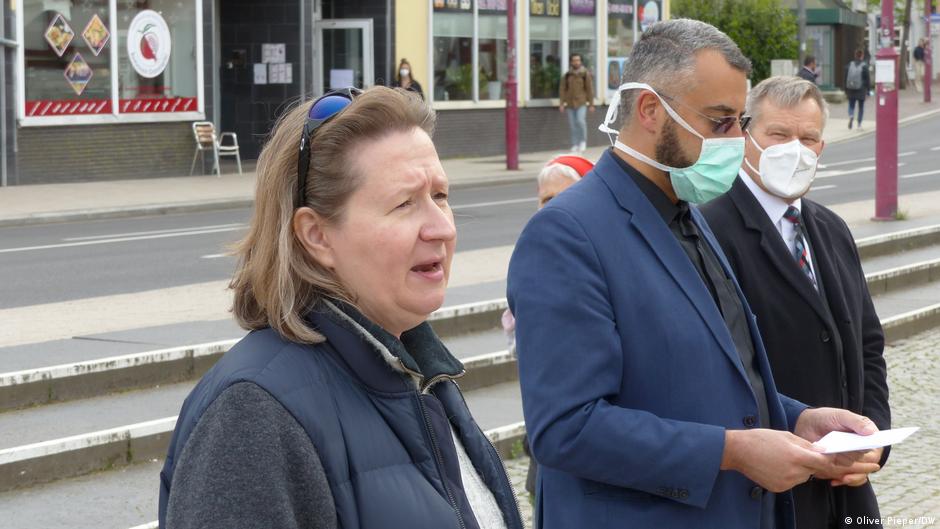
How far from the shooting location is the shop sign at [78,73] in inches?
878

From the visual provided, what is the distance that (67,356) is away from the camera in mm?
7922

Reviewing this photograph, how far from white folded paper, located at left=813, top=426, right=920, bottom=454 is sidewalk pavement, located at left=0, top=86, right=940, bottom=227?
14244 mm

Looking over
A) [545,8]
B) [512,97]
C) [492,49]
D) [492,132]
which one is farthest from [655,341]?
[545,8]

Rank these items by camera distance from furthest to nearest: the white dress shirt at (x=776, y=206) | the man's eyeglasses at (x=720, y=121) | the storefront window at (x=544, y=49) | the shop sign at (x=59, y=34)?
the storefront window at (x=544, y=49) < the shop sign at (x=59, y=34) < the white dress shirt at (x=776, y=206) < the man's eyeglasses at (x=720, y=121)

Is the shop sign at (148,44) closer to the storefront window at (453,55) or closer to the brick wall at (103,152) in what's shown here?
the brick wall at (103,152)

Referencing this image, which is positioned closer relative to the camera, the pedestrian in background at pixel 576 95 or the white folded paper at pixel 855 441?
the white folded paper at pixel 855 441

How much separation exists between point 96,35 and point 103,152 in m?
1.90

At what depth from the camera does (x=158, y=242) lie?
51.1 ft

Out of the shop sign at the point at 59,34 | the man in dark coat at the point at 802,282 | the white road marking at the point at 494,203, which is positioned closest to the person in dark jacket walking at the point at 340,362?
the man in dark coat at the point at 802,282

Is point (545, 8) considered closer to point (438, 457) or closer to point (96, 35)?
point (96, 35)

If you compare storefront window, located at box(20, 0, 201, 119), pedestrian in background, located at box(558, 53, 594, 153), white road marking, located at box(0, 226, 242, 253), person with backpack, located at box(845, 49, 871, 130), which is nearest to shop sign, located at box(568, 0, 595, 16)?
pedestrian in background, located at box(558, 53, 594, 153)

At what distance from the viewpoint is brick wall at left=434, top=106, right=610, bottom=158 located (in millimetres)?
29500

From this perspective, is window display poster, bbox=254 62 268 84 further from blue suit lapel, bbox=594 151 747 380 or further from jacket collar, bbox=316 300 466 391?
jacket collar, bbox=316 300 466 391

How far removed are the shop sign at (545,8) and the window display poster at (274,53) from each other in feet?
22.0
